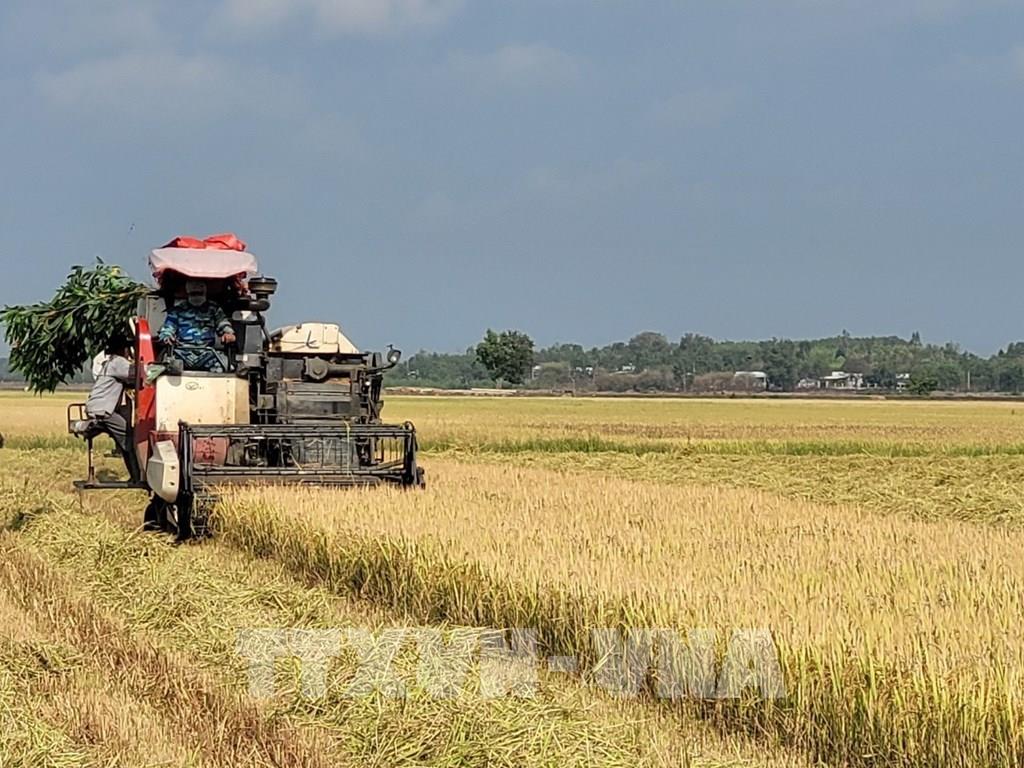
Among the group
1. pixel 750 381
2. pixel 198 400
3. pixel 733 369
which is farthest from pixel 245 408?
pixel 733 369

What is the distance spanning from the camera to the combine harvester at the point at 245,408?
11.5m

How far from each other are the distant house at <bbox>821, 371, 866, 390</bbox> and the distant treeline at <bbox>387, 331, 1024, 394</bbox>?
676 mm

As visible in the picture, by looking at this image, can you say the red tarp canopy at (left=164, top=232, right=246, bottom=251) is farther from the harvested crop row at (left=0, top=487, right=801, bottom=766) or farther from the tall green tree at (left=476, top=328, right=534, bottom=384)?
the tall green tree at (left=476, top=328, right=534, bottom=384)

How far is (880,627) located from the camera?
229 inches

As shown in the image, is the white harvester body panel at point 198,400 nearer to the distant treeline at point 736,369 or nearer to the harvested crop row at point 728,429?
the harvested crop row at point 728,429

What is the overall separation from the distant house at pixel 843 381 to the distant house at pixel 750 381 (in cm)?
729

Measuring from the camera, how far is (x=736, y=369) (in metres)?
184

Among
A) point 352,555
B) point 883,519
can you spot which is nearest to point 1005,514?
point 883,519

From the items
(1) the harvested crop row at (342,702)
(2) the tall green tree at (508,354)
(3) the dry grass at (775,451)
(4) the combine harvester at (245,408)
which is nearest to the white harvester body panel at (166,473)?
(4) the combine harvester at (245,408)

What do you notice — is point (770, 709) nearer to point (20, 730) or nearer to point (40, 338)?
point (20, 730)

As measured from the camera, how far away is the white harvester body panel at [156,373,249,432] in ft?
39.5

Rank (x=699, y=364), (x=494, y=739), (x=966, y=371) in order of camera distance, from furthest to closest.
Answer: (x=699, y=364) < (x=966, y=371) < (x=494, y=739)

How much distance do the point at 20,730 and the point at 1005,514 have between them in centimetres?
1348

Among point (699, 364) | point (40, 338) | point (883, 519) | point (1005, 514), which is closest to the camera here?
point (883, 519)
